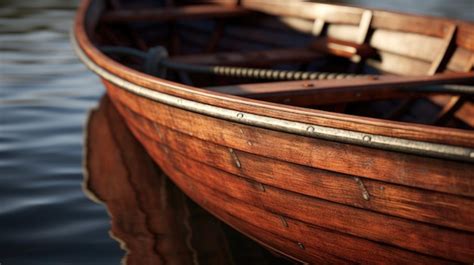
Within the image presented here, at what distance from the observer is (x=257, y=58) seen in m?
5.61

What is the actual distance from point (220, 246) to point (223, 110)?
1189 millimetres

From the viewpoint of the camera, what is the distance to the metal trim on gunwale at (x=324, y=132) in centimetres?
245

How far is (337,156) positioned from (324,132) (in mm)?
127

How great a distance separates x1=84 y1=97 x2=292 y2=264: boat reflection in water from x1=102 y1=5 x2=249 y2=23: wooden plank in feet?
4.78

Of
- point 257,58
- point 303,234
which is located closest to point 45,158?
point 257,58

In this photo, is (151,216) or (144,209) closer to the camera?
(151,216)

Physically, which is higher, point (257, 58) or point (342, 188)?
point (257, 58)

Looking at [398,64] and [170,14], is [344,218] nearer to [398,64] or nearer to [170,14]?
[398,64]

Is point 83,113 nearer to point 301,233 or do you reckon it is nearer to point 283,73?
point 283,73

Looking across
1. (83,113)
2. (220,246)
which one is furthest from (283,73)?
(83,113)

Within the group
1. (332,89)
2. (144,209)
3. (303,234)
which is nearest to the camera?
(303,234)

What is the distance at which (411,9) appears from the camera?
15328 millimetres

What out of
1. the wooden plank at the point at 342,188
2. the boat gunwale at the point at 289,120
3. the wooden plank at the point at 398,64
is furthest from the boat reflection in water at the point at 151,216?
the wooden plank at the point at 398,64

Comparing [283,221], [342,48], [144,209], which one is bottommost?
[144,209]
